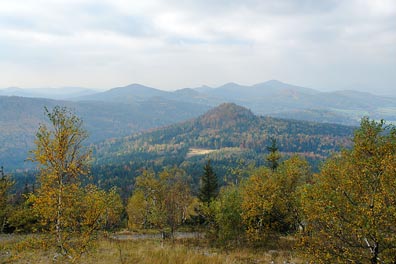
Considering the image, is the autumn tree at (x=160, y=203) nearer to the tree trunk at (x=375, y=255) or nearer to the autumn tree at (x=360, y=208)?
the autumn tree at (x=360, y=208)

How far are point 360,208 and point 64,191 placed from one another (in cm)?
1346

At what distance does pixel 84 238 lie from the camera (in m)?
12.9

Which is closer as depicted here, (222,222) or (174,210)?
(222,222)

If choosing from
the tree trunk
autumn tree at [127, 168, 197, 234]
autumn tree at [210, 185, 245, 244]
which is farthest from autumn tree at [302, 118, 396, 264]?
autumn tree at [127, 168, 197, 234]

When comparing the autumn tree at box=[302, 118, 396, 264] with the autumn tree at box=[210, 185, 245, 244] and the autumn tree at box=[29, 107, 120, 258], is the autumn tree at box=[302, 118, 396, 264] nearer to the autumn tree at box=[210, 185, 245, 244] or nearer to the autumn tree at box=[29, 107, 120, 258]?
the autumn tree at box=[29, 107, 120, 258]

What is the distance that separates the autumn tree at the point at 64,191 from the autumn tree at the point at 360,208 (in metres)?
10.3

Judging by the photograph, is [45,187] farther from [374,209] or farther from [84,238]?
[374,209]

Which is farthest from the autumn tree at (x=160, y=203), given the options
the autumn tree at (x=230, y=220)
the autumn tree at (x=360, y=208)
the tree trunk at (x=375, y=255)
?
the tree trunk at (x=375, y=255)

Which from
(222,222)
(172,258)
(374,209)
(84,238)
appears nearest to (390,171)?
(374,209)

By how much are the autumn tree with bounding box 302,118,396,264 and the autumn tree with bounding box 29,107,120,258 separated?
1031cm

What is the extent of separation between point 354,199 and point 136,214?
71514 millimetres

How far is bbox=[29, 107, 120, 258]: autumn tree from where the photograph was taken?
13.1m

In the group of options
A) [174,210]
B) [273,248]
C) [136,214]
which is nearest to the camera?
[273,248]

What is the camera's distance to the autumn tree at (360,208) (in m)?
10.3
